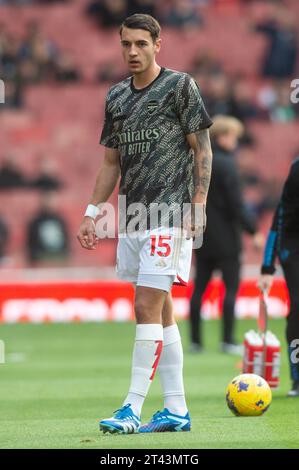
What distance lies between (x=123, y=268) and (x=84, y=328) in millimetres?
11092

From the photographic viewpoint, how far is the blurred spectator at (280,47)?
1069 inches

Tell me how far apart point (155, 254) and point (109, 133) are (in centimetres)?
85

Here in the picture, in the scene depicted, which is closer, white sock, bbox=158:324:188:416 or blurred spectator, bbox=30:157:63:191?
white sock, bbox=158:324:188:416

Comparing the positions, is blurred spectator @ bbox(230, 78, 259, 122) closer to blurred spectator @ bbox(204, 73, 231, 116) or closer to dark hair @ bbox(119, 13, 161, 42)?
blurred spectator @ bbox(204, 73, 231, 116)

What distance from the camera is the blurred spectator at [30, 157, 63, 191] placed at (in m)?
24.0

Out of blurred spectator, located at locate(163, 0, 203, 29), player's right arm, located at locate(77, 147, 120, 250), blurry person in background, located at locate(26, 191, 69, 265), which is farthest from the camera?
blurred spectator, located at locate(163, 0, 203, 29)

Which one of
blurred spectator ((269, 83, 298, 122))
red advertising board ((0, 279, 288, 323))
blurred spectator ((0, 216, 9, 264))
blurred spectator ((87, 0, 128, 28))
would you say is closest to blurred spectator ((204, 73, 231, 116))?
blurred spectator ((269, 83, 298, 122))

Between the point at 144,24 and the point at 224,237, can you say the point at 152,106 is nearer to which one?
the point at 144,24

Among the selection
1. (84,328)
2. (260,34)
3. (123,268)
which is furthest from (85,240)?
(260,34)

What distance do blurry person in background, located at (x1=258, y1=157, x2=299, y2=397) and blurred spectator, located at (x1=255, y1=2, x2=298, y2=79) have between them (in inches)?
689

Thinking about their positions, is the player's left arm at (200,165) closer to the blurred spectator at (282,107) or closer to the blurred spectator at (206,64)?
the blurred spectator at (206,64)

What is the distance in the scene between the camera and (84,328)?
750 inches

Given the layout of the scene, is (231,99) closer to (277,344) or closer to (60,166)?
(60,166)

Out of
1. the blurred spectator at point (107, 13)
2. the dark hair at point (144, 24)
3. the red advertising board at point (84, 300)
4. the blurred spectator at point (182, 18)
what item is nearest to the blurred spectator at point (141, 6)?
the blurred spectator at point (107, 13)
